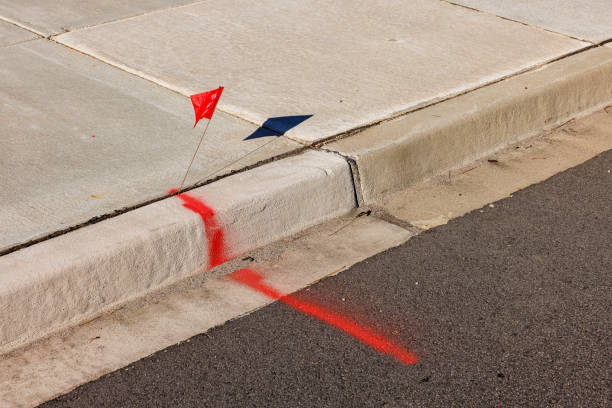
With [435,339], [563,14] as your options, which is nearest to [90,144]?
[435,339]

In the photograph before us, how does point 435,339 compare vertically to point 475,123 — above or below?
below

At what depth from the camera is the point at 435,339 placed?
3275 mm

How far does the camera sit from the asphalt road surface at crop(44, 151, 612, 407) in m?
2.96

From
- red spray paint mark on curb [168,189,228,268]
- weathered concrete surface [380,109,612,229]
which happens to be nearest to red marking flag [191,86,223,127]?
red spray paint mark on curb [168,189,228,268]

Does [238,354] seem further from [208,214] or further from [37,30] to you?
[37,30]

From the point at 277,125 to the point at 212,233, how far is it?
1.19 metres

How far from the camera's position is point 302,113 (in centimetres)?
494

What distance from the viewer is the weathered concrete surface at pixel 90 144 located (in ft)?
13.0

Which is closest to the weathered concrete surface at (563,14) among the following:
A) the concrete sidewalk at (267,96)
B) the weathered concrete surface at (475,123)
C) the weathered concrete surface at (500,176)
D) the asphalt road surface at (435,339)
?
the concrete sidewalk at (267,96)

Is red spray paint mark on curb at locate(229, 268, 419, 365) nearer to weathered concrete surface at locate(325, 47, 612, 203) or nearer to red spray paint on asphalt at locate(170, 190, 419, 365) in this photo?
red spray paint on asphalt at locate(170, 190, 419, 365)

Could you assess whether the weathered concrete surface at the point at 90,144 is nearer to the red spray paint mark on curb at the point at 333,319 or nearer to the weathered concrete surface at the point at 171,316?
the weathered concrete surface at the point at 171,316

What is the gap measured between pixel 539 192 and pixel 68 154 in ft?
8.21

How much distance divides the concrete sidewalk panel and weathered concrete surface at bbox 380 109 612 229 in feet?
1.23

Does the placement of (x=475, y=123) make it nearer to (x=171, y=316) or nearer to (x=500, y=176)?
(x=500, y=176)
